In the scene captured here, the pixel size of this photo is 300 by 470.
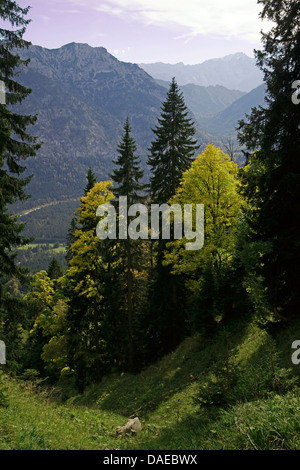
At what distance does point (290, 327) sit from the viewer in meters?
14.0

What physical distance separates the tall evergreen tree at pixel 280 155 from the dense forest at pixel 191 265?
1.6 inches

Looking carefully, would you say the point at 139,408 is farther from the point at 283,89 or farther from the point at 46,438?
the point at 283,89

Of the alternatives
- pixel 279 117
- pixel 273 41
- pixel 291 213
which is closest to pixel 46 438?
pixel 291 213

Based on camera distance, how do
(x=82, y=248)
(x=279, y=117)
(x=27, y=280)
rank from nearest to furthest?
1. (x=279, y=117)
2. (x=27, y=280)
3. (x=82, y=248)

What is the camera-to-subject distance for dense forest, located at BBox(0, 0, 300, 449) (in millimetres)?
11172

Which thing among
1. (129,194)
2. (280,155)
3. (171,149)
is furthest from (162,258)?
(280,155)

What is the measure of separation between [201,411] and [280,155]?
30.5ft

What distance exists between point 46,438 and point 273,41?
14470mm

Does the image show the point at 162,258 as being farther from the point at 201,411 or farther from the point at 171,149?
the point at 201,411

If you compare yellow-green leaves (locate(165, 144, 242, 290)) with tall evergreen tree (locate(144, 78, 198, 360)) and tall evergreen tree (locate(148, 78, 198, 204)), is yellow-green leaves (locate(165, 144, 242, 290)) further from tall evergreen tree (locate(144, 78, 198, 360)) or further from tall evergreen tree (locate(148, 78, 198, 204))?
tall evergreen tree (locate(148, 78, 198, 204))

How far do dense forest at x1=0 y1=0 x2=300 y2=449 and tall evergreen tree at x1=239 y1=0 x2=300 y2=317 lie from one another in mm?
39

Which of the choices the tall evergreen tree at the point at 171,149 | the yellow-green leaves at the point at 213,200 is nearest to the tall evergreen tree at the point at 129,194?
the tall evergreen tree at the point at 171,149

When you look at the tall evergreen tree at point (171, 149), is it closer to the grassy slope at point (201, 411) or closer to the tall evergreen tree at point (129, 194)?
the tall evergreen tree at point (129, 194)

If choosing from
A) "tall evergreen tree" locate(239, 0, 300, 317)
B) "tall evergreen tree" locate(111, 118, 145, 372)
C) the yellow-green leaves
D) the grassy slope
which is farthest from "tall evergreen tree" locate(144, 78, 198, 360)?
"tall evergreen tree" locate(239, 0, 300, 317)
